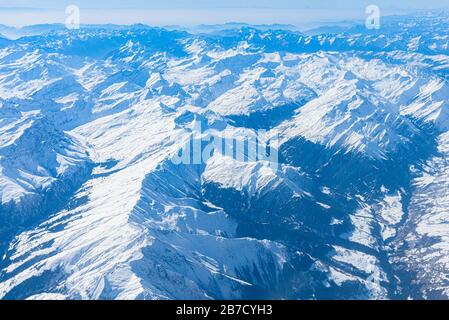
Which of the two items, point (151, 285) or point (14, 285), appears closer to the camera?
point (151, 285)

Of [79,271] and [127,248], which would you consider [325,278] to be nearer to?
[127,248]
